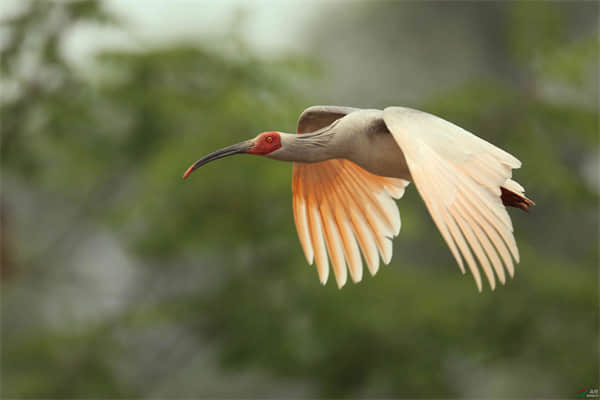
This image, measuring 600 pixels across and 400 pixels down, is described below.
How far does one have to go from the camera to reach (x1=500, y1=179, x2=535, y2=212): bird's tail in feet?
2.81

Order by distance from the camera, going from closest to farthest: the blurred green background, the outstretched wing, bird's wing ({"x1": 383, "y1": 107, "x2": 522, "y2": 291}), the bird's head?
bird's wing ({"x1": 383, "y1": 107, "x2": 522, "y2": 291})
the bird's head
the outstretched wing
the blurred green background

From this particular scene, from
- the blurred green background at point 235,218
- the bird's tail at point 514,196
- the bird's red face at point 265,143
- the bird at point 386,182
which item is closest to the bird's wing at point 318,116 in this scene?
the bird at point 386,182

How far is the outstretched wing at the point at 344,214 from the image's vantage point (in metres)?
0.96

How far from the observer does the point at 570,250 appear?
6090mm

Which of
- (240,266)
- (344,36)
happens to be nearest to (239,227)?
(240,266)

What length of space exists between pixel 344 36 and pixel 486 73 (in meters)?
1.28

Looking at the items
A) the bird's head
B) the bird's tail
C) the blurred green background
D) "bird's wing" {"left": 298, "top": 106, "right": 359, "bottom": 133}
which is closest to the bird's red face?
the bird's head

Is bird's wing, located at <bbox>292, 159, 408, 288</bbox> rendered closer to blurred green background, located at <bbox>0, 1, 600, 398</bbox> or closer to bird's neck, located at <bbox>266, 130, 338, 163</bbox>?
bird's neck, located at <bbox>266, 130, 338, 163</bbox>

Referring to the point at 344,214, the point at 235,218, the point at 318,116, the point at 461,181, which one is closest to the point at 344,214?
the point at 344,214

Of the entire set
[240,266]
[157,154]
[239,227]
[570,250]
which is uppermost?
[157,154]

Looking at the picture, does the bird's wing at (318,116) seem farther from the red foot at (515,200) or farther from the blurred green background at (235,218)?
the blurred green background at (235,218)

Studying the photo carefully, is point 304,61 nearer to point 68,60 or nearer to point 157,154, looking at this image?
point 157,154

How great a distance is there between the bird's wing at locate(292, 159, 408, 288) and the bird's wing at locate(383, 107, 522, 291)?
20 cm

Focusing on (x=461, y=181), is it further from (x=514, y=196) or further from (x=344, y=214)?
(x=344, y=214)
